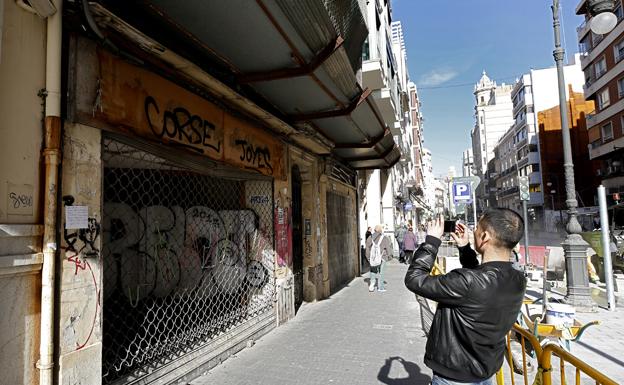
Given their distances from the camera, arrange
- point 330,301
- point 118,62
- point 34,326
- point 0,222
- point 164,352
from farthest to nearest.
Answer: point 330,301 < point 164,352 < point 118,62 < point 34,326 < point 0,222

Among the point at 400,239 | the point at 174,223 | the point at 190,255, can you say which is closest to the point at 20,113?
the point at 174,223

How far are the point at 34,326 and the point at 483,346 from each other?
2944mm

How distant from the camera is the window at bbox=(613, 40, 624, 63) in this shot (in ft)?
→ 94.5

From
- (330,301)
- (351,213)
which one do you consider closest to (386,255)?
(330,301)

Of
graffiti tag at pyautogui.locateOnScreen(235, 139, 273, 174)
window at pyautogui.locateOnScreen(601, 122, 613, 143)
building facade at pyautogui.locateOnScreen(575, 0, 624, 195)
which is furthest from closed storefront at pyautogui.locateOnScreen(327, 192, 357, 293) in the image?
window at pyautogui.locateOnScreen(601, 122, 613, 143)

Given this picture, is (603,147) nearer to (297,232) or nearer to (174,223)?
(297,232)

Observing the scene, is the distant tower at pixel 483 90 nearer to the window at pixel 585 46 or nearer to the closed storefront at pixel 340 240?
the window at pixel 585 46

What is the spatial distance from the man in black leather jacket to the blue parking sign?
32.9 ft

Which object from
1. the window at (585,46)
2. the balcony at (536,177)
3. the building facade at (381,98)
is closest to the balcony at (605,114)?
the window at (585,46)

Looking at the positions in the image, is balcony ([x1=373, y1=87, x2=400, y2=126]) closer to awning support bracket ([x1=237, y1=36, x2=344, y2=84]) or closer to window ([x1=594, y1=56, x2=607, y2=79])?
awning support bracket ([x1=237, y1=36, x2=344, y2=84])

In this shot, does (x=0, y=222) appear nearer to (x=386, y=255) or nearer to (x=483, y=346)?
(x=483, y=346)

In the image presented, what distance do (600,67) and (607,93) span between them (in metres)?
2.63

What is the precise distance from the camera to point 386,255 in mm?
10164

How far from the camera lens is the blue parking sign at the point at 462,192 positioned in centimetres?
1159
